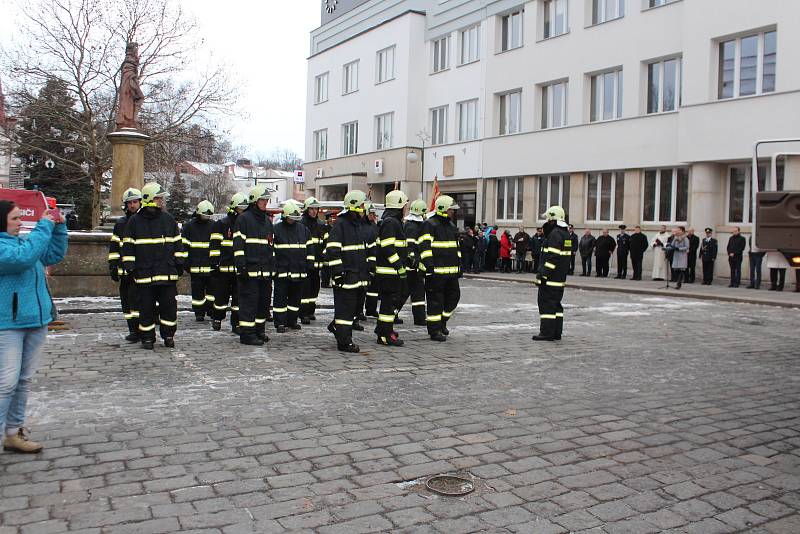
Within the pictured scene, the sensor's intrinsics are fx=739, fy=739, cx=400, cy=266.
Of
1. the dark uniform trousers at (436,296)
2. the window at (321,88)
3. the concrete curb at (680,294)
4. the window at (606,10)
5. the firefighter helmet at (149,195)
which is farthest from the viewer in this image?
the window at (321,88)

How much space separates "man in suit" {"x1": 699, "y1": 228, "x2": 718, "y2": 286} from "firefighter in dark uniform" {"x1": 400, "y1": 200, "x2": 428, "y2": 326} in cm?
1282

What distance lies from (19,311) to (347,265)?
196 inches

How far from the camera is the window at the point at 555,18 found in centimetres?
2972

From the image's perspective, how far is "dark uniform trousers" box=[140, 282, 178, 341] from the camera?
9.15 m

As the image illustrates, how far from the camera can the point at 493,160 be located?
32938 millimetres

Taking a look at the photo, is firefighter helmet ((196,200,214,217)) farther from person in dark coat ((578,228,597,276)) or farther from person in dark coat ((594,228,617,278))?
person in dark coat ((578,228,597,276))

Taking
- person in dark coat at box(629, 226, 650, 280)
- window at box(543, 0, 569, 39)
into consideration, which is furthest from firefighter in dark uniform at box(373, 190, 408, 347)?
window at box(543, 0, 569, 39)

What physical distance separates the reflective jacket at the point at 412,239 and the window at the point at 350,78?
1261 inches

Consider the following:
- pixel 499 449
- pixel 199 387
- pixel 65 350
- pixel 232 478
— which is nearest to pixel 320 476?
pixel 232 478

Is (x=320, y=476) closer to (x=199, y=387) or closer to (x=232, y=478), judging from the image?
(x=232, y=478)

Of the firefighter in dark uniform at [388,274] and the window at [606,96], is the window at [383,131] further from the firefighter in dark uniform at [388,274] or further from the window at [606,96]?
the firefighter in dark uniform at [388,274]

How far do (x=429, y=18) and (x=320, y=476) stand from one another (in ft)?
115

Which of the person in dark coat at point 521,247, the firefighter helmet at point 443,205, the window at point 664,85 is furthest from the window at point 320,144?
the firefighter helmet at point 443,205

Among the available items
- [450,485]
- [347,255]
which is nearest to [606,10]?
[347,255]
